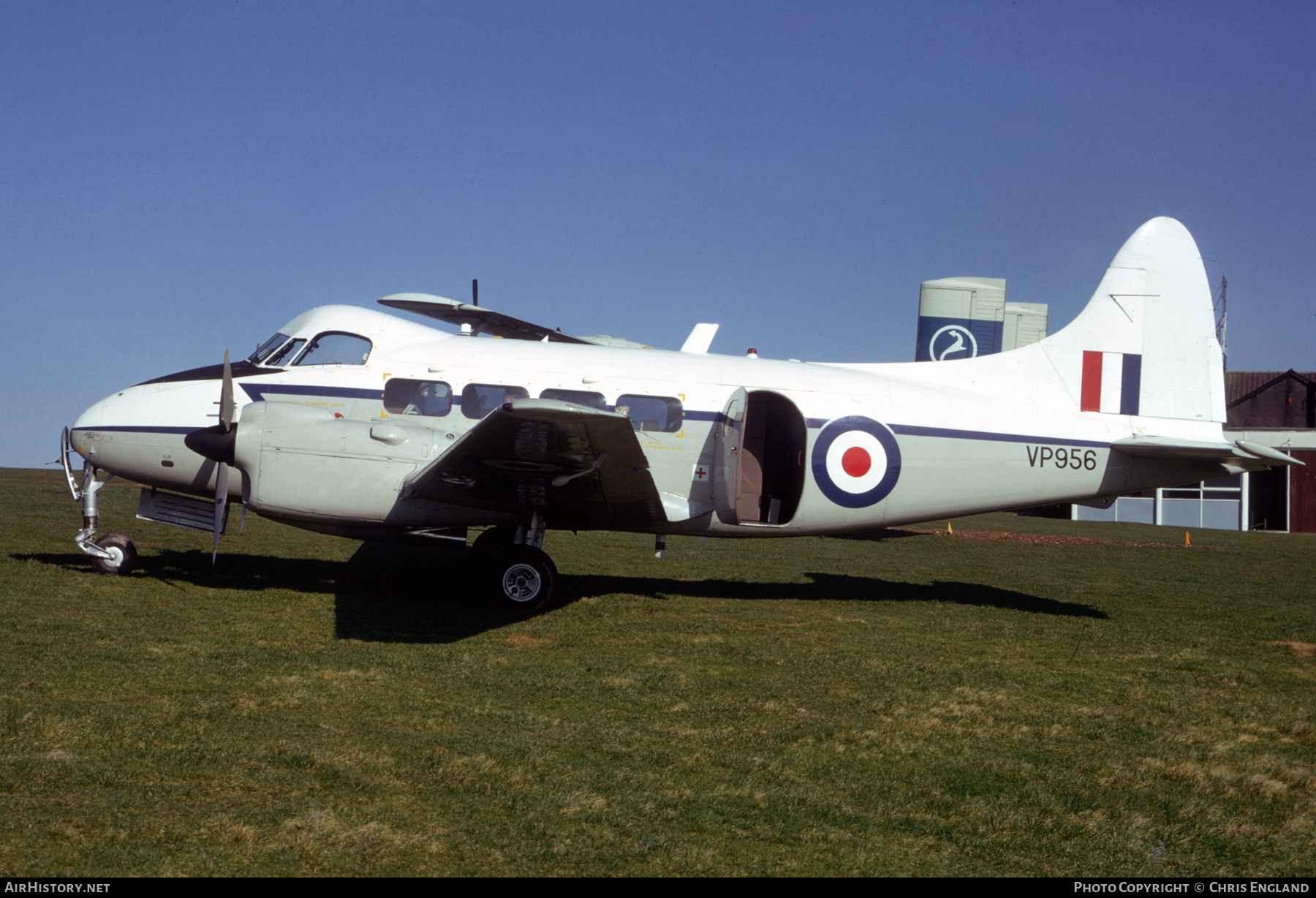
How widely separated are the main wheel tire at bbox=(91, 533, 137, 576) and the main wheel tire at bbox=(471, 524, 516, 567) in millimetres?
4216

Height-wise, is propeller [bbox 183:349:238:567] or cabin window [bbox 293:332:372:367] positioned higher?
cabin window [bbox 293:332:372:367]

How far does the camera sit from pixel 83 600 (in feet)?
33.1

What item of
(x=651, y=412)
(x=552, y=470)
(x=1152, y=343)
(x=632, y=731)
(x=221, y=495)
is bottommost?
(x=632, y=731)

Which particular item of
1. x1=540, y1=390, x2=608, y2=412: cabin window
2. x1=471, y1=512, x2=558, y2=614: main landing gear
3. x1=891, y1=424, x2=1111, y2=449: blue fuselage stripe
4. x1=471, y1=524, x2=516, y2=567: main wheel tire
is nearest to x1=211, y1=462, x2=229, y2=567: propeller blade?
x1=471, y1=512, x2=558, y2=614: main landing gear

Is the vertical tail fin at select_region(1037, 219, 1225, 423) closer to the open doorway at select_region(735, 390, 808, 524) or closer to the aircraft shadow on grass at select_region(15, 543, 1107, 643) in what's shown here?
the aircraft shadow on grass at select_region(15, 543, 1107, 643)

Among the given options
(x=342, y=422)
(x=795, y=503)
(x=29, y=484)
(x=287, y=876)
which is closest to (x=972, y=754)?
(x=287, y=876)

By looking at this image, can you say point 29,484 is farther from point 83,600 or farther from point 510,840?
point 510,840

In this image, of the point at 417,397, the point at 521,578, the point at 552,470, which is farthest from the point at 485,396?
the point at 521,578

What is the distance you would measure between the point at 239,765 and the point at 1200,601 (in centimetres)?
1336

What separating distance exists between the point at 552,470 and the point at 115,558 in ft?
19.3

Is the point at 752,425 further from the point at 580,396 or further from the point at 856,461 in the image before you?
the point at 580,396

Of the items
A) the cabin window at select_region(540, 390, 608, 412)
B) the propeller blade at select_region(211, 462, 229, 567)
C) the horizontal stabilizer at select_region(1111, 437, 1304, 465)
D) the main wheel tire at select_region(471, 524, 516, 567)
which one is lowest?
the main wheel tire at select_region(471, 524, 516, 567)

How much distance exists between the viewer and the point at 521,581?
10617mm

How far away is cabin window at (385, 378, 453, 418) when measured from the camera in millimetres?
11336
